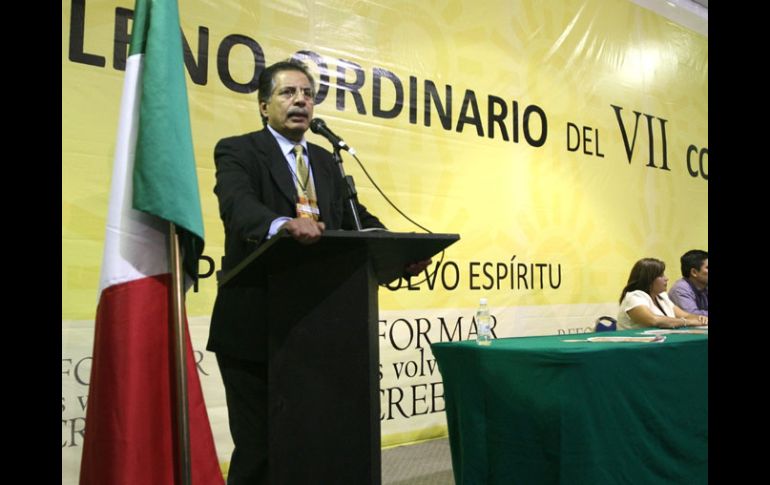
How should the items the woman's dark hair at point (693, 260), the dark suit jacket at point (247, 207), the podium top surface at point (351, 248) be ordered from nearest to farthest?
the podium top surface at point (351, 248)
the dark suit jacket at point (247, 207)
the woman's dark hair at point (693, 260)

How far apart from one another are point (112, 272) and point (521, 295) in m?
3.80

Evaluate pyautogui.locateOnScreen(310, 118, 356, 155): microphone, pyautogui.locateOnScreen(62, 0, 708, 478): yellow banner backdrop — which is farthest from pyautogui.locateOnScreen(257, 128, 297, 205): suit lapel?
pyautogui.locateOnScreen(62, 0, 708, 478): yellow banner backdrop

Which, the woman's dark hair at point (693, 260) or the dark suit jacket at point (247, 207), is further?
the woman's dark hair at point (693, 260)

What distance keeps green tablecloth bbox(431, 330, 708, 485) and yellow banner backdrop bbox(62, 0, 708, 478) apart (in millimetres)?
1507

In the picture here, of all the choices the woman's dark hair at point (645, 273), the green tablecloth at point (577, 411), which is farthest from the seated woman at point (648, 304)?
the green tablecloth at point (577, 411)

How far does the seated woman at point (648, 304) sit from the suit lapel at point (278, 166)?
2.91m

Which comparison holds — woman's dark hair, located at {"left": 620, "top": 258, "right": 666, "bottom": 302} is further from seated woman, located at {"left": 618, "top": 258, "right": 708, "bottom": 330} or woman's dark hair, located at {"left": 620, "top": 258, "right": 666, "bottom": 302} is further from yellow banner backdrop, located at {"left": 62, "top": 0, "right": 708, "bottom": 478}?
yellow banner backdrop, located at {"left": 62, "top": 0, "right": 708, "bottom": 478}

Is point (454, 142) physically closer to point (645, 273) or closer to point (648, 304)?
point (645, 273)

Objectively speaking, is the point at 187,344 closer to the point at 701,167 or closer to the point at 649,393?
the point at 649,393

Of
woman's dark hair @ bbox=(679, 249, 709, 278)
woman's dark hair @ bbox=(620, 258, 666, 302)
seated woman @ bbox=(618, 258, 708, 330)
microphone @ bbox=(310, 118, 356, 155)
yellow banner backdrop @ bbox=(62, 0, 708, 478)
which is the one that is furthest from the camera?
woman's dark hair @ bbox=(679, 249, 709, 278)

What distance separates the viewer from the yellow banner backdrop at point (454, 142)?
3289mm

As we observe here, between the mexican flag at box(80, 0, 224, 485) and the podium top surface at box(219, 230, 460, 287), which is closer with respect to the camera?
the podium top surface at box(219, 230, 460, 287)

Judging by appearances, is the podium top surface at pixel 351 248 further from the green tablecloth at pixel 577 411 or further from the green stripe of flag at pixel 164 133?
the green tablecloth at pixel 577 411

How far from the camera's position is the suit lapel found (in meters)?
1.90
